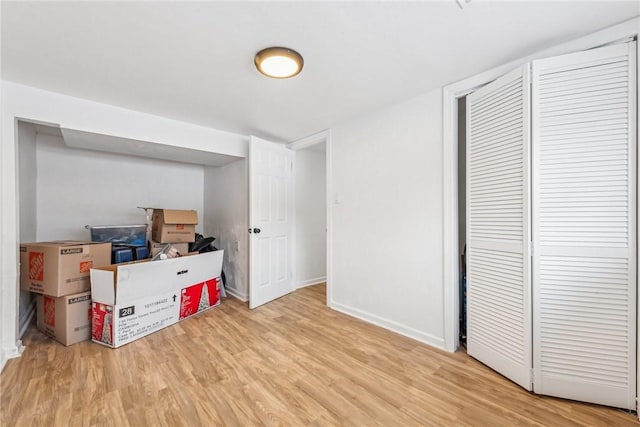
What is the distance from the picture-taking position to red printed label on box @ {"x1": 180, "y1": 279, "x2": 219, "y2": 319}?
8.92ft

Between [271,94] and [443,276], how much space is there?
6.91 feet

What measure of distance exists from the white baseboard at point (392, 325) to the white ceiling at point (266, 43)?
210 cm

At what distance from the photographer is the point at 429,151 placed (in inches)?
86.4

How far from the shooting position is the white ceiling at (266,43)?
1.31 metres

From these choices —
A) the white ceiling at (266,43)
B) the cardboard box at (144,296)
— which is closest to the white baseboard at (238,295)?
the cardboard box at (144,296)

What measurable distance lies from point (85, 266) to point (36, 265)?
0.38 m

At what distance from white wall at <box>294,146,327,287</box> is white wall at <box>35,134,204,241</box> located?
1.82 m

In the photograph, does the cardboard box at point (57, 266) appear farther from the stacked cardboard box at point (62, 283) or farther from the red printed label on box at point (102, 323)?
the red printed label on box at point (102, 323)

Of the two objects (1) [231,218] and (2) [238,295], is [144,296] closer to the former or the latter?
(2) [238,295]

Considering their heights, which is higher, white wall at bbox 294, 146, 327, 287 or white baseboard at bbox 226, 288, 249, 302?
white wall at bbox 294, 146, 327, 287

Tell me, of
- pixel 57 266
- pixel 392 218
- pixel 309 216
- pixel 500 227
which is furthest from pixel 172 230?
pixel 500 227

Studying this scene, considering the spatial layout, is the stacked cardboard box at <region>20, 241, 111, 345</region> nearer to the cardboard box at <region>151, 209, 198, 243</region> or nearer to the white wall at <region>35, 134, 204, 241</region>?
the white wall at <region>35, 134, 204, 241</region>

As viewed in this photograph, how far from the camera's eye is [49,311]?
2268 mm

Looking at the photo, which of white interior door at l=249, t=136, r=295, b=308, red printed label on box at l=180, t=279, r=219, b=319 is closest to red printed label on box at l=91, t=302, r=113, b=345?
red printed label on box at l=180, t=279, r=219, b=319
